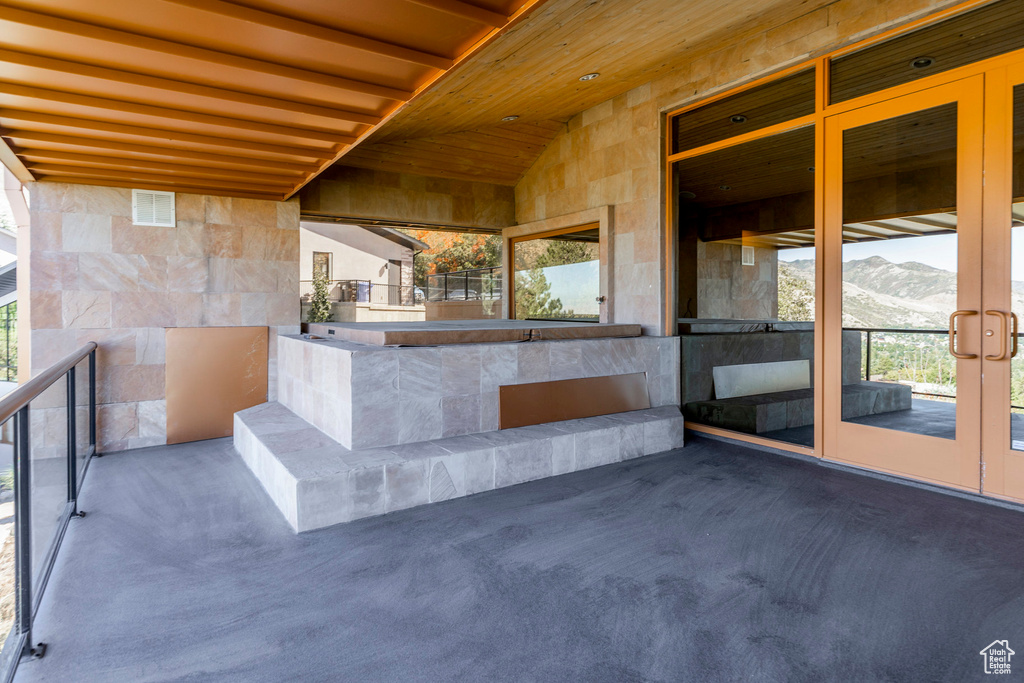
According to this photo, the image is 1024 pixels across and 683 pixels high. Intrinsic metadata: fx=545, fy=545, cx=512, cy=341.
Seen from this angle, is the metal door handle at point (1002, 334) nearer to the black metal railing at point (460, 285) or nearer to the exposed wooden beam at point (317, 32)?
the exposed wooden beam at point (317, 32)

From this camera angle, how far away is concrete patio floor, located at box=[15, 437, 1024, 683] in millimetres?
1878

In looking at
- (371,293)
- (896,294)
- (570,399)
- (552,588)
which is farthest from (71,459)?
(371,293)

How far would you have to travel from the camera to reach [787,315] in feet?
14.7

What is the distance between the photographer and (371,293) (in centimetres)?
2027

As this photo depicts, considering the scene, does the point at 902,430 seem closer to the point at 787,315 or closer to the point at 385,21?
the point at 787,315

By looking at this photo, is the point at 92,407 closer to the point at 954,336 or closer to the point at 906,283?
the point at 906,283

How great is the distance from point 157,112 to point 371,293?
56.0 feet

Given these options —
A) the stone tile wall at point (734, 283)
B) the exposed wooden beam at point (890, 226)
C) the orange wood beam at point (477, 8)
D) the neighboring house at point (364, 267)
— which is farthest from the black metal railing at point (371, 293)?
the exposed wooden beam at point (890, 226)

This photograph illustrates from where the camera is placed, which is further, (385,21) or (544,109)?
(544,109)

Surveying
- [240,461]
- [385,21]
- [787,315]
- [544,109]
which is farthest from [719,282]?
[240,461]

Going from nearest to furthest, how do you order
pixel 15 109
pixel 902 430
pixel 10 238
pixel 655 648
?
pixel 655 648 < pixel 15 109 < pixel 902 430 < pixel 10 238

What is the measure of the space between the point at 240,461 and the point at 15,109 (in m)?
2.88

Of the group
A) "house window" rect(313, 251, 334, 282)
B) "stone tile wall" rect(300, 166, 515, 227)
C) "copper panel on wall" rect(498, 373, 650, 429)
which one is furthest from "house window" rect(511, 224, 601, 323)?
"house window" rect(313, 251, 334, 282)

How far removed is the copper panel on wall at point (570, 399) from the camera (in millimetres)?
4262
